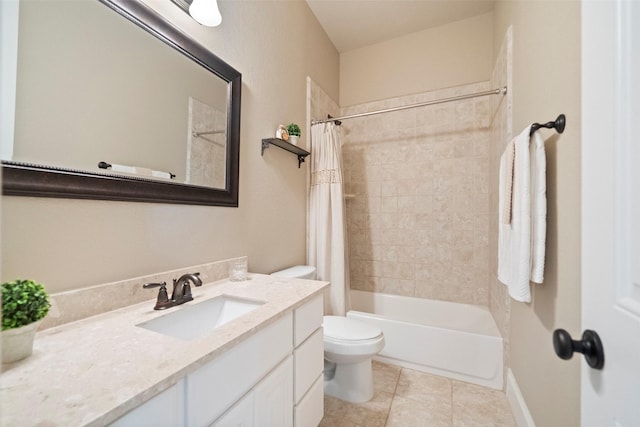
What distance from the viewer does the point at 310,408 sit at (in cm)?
114

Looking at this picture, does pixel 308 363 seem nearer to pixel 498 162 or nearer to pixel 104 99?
pixel 104 99

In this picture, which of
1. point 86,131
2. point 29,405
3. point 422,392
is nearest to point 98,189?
point 86,131

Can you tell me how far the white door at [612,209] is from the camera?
407 mm

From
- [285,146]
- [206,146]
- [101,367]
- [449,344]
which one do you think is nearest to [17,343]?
[101,367]

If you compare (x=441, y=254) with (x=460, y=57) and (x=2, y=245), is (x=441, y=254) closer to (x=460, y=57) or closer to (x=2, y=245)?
(x=460, y=57)

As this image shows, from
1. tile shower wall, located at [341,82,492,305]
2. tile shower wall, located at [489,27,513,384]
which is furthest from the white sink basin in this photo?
tile shower wall, located at [341,82,492,305]

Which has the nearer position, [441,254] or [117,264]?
[117,264]

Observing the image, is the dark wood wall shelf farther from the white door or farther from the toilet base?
the toilet base

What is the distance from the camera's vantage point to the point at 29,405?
43cm

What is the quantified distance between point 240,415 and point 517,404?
5.38 ft

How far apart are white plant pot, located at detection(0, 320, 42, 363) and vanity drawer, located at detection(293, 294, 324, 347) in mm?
731

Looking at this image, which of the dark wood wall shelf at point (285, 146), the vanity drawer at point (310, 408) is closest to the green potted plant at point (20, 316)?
the vanity drawer at point (310, 408)

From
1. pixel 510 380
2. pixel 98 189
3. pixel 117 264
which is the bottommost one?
pixel 510 380

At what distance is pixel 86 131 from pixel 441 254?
2.66 meters
